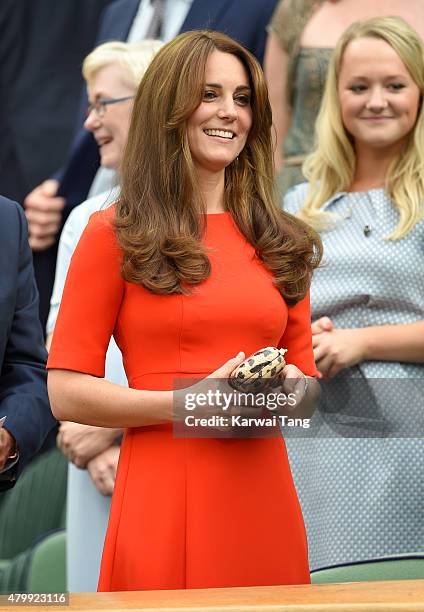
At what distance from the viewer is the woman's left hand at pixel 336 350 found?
3297 millimetres

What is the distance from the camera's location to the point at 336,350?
330cm

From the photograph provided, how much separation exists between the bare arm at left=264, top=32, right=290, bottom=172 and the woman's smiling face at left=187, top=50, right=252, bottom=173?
1.64 m

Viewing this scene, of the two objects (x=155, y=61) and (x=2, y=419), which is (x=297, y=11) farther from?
(x=2, y=419)

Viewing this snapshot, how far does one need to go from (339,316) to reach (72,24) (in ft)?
8.77

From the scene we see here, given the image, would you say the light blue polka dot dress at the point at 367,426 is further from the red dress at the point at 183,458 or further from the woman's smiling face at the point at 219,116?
the woman's smiling face at the point at 219,116

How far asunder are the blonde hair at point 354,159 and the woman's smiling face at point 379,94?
0.02 metres

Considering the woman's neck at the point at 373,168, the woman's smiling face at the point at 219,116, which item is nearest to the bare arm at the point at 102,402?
the woman's smiling face at the point at 219,116

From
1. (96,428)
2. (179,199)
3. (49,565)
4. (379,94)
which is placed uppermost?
(379,94)

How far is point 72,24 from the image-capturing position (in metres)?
5.63

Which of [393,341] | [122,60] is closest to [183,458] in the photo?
[393,341]

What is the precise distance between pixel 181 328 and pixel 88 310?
7.4 inches

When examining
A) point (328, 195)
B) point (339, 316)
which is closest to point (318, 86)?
point (328, 195)

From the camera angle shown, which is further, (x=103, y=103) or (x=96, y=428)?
(x=103, y=103)

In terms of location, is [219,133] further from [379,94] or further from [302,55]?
[302,55]
